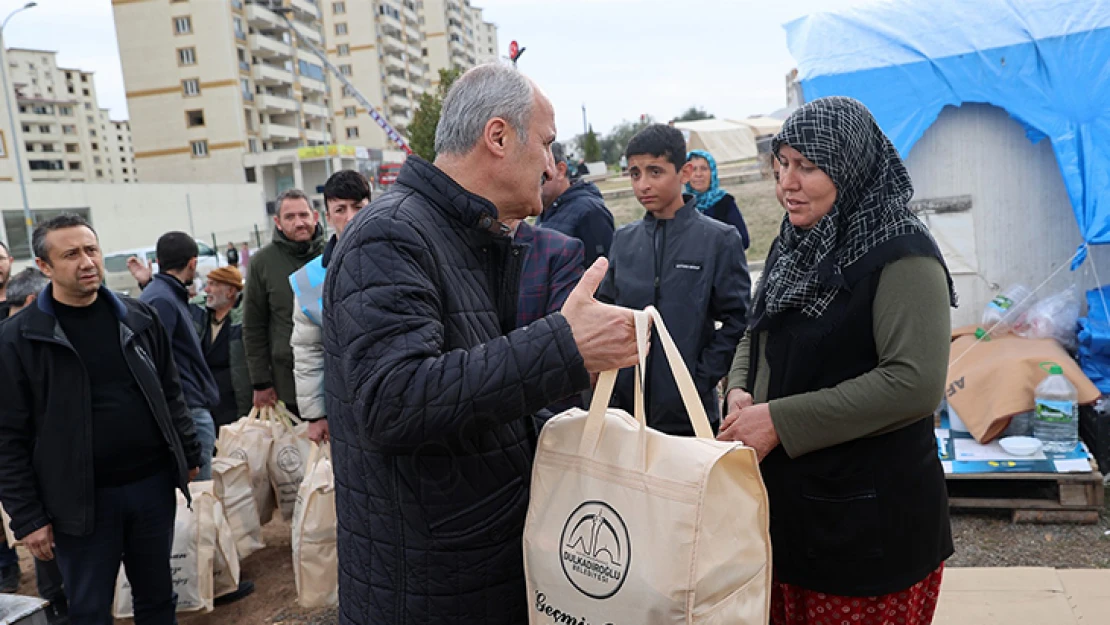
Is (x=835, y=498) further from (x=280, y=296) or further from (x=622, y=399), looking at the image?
(x=280, y=296)

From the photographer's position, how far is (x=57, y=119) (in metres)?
92.7

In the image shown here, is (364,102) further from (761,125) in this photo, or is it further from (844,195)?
(844,195)

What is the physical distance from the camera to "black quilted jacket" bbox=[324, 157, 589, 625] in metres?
A: 1.24

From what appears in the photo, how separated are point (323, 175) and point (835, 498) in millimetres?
53752

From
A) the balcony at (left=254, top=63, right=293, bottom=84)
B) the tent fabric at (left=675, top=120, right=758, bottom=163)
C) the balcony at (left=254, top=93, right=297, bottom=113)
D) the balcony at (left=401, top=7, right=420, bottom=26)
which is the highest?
the balcony at (left=401, top=7, right=420, bottom=26)

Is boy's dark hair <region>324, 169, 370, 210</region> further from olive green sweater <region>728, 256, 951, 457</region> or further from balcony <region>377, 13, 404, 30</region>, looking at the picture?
balcony <region>377, 13, 404, 30</region>

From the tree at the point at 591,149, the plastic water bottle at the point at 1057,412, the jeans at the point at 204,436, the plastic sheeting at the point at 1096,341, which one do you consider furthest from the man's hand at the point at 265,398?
the tree at the point at 591,149

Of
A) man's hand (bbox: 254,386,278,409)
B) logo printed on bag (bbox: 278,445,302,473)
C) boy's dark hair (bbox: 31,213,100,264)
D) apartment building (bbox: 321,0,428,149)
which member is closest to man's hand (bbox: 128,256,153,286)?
man's hand (bbox: 254,386,278,409)

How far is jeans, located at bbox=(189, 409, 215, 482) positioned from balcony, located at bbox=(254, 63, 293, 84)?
5292cm

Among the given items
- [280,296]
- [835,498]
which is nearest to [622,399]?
[835,498]

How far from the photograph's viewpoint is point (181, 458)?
316 centimetres

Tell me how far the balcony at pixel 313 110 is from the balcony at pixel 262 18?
661 centimetres

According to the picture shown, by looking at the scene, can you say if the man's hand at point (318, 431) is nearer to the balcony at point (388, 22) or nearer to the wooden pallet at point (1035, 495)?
the wooden pallet at point (1035, 495)

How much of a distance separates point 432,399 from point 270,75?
5693cm
